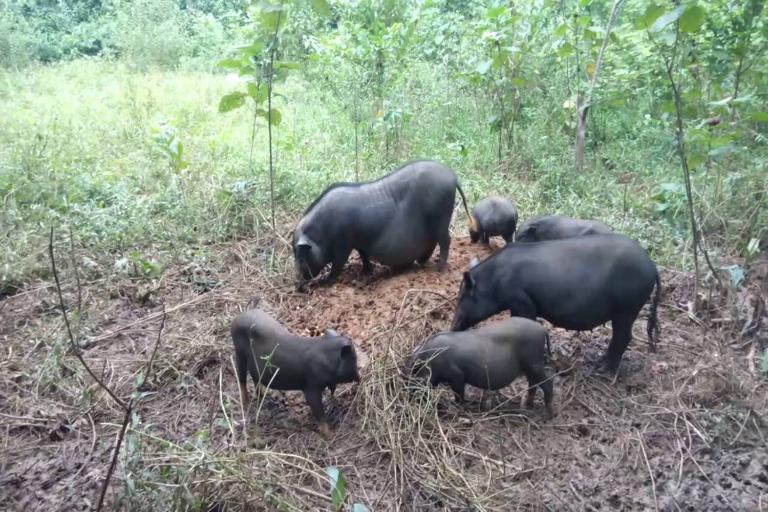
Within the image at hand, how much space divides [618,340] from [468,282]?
1.05m

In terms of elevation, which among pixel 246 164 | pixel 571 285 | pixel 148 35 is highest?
pixel 148 35

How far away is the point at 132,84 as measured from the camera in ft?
39.1

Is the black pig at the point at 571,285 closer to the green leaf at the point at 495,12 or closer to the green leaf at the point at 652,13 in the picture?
the green leaf at the point at 652,13

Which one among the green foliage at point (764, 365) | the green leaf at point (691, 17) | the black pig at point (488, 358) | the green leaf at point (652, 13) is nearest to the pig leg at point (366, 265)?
the black pig at point (488, 358)

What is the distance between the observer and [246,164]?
7738 mm

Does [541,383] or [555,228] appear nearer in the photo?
[541,383]

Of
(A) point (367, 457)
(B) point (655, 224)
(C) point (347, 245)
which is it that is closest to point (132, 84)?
(C) point (347, 245)

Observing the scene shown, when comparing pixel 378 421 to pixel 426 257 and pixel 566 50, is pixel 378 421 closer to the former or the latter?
pixel 426 257

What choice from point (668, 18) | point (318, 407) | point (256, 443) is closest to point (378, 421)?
point (318, 407)

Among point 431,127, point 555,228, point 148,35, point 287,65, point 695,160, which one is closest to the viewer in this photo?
point 695,160

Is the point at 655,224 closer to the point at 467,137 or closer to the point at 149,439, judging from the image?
the point at 467,137

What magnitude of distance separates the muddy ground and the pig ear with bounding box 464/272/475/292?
43cm

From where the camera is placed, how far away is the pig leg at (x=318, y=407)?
12.2 ft

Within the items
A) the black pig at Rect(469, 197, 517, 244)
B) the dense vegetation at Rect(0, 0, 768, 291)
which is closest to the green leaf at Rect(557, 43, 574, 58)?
the dense vegetation at Rect(0, 0, 768, 291)
